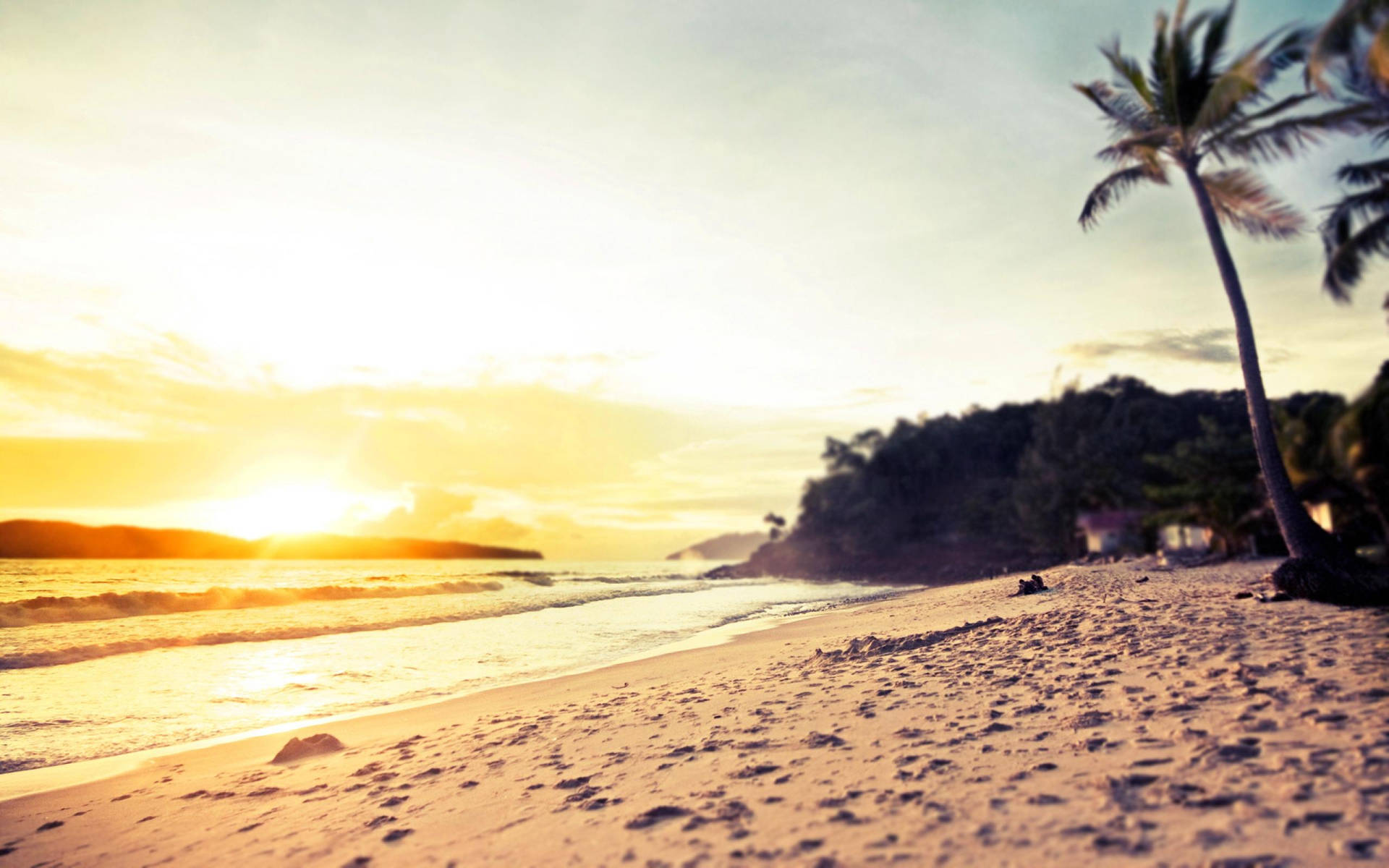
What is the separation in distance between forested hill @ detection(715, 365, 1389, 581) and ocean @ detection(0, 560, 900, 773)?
604 inches

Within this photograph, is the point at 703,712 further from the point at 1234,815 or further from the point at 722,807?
the point at 1234,815

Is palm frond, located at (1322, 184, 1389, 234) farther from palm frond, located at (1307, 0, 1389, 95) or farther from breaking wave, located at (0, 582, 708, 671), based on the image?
breaking wave, located at (0, 582, 708, 671)

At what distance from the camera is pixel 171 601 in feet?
110

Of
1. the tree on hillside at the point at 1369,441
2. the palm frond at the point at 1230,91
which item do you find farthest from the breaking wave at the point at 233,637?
the tree on hillside at the point at 1369,441

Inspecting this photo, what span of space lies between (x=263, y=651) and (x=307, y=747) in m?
12.2

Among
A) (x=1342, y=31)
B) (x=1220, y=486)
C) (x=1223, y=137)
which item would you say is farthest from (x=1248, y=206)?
(x=1220, y=486)

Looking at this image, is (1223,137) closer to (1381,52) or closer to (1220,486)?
(1381,52)

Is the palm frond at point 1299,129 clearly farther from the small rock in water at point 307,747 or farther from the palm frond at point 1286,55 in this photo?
the small rock in water at point 307,747

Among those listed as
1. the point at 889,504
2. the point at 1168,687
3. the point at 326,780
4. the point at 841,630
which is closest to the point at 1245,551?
the point at 841,630

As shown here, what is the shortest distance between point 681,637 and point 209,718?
1123cm

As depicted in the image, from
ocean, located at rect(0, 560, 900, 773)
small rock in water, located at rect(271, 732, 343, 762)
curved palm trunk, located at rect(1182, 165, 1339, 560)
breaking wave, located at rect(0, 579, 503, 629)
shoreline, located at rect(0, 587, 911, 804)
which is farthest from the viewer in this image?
breaking wave, located at rect(0, 579, 503, 629)

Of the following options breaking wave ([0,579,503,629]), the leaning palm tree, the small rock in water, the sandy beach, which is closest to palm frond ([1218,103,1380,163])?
the leaning palm tree

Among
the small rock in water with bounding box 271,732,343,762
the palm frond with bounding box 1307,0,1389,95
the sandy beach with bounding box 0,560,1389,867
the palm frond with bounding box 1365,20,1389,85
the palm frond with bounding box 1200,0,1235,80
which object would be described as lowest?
the small rock in water with bounding box 271,732,343,762

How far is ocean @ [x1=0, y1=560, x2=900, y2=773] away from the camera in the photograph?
1089cm
